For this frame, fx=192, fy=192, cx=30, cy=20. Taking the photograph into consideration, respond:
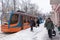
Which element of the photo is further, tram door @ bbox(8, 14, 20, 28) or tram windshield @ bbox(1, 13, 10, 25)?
tram windshield @ bbox(1, 13, 10, 25)

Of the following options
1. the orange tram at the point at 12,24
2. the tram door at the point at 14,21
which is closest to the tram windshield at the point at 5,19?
the orange tram at the point at 12,24

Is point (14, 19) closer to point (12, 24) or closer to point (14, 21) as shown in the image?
point (14, 21)

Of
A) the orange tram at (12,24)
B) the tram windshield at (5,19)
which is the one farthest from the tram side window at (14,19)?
the tram windshield at (5,19)

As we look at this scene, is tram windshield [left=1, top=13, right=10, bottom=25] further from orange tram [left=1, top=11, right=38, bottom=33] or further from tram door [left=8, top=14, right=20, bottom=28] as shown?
tram door [left=8, top=14, right=20, bottom=28]

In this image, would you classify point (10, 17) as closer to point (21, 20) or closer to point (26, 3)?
point (21, 20)

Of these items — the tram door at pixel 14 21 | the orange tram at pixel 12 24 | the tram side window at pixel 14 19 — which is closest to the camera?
the orange tram at pixel 12 24

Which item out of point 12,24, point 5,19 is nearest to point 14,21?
point 12,24

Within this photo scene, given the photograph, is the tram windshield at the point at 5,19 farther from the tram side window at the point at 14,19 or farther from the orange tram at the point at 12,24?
the tram side window at the point at 14,19

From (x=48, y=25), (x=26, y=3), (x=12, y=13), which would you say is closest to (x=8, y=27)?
(x=12, y=13)

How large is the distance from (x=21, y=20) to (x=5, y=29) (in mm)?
3226

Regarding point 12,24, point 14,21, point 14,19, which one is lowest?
point 12,24

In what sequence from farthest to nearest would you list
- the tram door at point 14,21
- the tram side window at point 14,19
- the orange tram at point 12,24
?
the tram side window at point 14,19, the tram door at point 14,21, the orange tram at point 12,24

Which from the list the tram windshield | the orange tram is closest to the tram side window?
the orange tram

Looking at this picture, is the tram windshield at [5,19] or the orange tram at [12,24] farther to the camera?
the tram windshield at [5,19]
